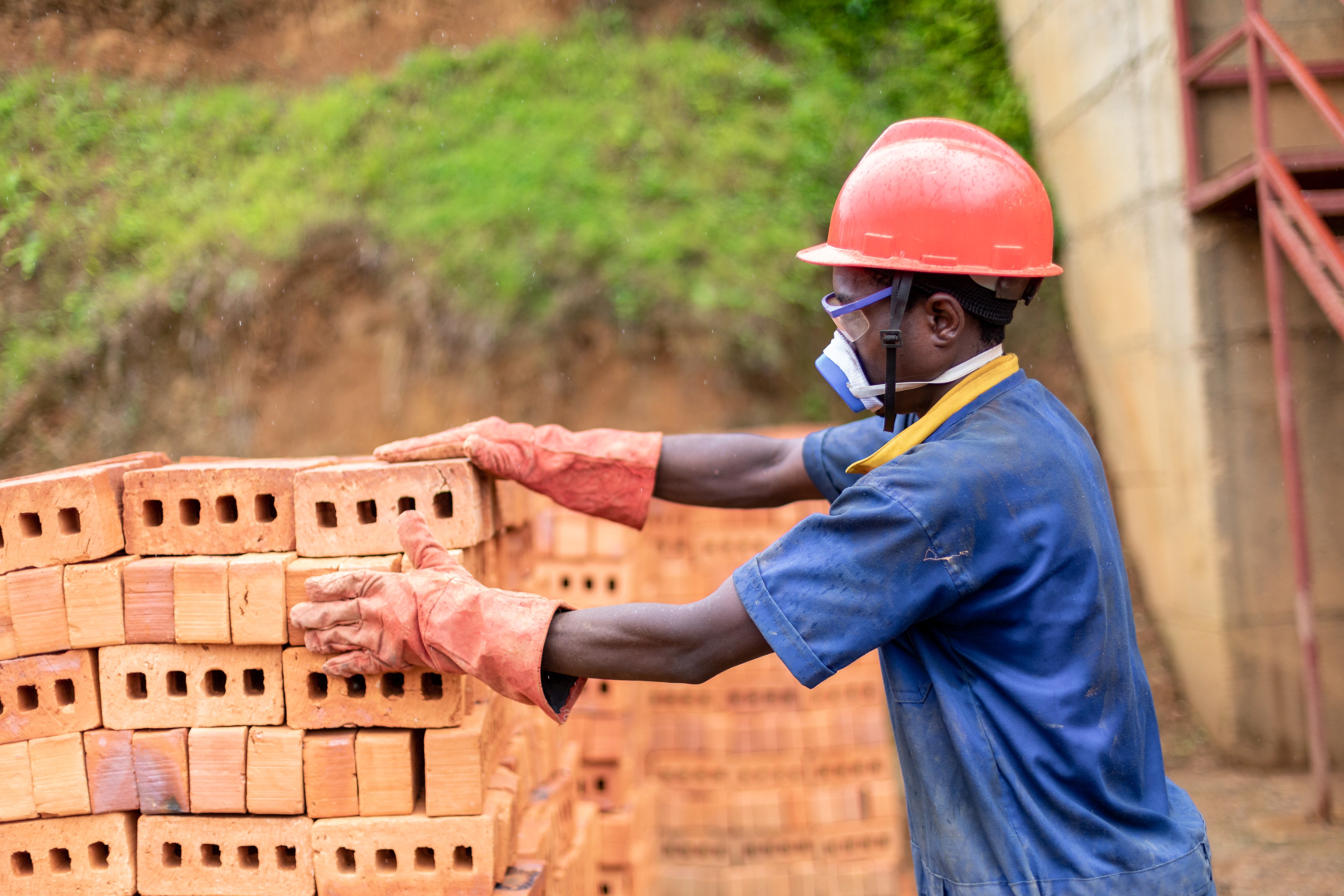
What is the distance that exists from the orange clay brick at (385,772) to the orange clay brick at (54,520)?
0.89 meters

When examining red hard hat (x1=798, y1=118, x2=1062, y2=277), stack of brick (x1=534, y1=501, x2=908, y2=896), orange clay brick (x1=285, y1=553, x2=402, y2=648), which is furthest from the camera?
stack of brick (x1=534, y1=501, x2=908, y2=896)

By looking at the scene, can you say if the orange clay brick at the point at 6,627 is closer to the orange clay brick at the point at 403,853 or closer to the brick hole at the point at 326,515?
the brick hole at the point at 326,515

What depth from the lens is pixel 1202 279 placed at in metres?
6.99

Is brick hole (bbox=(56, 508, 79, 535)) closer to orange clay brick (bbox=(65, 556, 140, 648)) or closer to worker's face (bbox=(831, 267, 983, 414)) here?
orange clay brick (bbox=(65, 556, 140, 648))

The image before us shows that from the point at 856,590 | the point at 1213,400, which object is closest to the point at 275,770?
the point at 856,590

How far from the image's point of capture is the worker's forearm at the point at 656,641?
2.14 m

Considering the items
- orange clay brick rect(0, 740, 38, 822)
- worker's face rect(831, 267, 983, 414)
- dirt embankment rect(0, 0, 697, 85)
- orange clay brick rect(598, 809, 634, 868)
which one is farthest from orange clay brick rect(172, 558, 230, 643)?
dirt embankment rect(0, 0, 697, 85)

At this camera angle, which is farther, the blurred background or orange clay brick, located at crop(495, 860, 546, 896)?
the blurred background

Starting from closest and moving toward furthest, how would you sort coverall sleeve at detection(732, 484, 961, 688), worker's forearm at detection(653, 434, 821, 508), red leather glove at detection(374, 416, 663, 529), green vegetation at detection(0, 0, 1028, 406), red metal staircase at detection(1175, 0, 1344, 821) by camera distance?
coverall sleeve at detection(732, 484, 961, 688), red leather glove at detection(374, 416, 663, 529), worker's forearm at detection(653, 434, 821, 508), red metal staircase at detection(1175, 0, 1344, 821), green vegetation at detection(0, 0, 1028, 406)

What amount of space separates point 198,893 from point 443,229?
7806 millimetres

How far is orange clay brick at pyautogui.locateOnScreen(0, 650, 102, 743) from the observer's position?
274 cm

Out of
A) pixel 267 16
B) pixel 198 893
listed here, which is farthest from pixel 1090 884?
pixel 267 16

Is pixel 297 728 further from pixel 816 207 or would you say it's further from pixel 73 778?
pixel 816 207

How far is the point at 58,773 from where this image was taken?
108 inches
